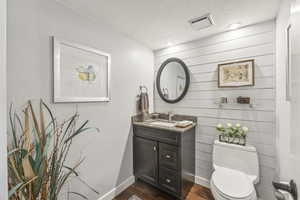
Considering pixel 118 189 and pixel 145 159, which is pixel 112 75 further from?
pixel 118 189

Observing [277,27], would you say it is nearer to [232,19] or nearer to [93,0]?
[232,19]

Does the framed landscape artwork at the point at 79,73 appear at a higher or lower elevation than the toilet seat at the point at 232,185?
higher

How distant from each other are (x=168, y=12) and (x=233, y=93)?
4.37 ft

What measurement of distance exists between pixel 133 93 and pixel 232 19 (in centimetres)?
161

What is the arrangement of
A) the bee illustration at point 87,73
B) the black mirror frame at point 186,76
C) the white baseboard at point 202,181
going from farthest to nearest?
the black mirror frame at point 186,76 < the white baseboard at point 202,181 < the bee illustration at point 87,73

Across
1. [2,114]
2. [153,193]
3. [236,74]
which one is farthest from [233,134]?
[2,114]

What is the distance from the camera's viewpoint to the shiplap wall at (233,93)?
5.29 feet

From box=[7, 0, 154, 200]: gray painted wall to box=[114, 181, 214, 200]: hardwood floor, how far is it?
197 millimetres

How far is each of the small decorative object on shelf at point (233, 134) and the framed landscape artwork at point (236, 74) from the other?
551 mm

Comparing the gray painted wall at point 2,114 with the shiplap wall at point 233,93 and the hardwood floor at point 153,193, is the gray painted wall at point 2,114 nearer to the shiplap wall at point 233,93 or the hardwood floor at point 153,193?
the hardwood floor at point 153,193

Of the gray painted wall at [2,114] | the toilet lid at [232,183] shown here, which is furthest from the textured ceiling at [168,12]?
the toilet lid at [232,183]

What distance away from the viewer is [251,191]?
1275 mm

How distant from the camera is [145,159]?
2010 mm

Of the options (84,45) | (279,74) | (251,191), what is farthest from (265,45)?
(84,45)
